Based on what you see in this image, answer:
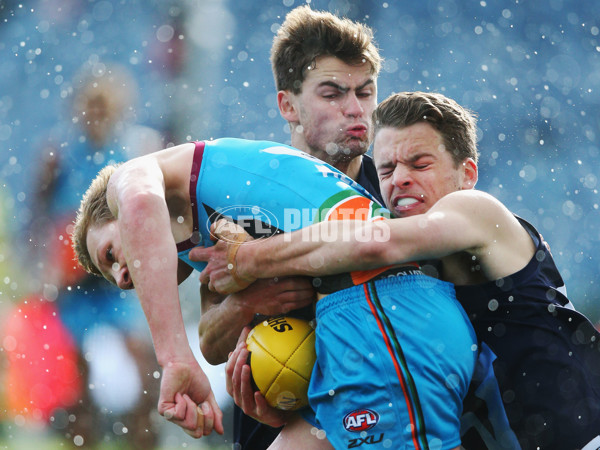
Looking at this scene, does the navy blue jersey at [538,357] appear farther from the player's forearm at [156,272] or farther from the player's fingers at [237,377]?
the player's forearm at [156,272]

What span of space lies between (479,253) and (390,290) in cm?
46

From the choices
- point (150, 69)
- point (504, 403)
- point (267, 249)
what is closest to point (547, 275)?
point (504, 403)

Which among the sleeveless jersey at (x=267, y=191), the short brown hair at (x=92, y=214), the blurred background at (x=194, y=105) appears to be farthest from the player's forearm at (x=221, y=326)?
the blurred background at (x=194, y=105)

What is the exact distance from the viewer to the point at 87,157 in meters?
12.2

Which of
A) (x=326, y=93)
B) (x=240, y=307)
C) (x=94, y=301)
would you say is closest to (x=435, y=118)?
(x=240, y=307)

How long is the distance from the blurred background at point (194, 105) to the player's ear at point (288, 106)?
263 inches

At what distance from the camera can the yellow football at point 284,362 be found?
297 centimetres

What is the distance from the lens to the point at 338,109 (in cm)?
514

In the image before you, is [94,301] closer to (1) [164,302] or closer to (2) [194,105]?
(2) [194,105]

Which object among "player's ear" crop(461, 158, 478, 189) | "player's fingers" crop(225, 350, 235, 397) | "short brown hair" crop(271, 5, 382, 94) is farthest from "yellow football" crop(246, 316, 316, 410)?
"short brown hair" crop(271, 5, 382, 94)

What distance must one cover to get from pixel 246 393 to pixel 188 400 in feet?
1.68

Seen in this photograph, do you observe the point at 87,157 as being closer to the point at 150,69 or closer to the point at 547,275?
the point at 150,69

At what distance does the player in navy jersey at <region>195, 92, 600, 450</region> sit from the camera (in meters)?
2.88

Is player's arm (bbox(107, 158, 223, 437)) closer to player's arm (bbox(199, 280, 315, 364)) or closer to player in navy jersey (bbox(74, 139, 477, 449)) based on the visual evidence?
player in navy jersey (bbox(74, 139, 477, 449))
